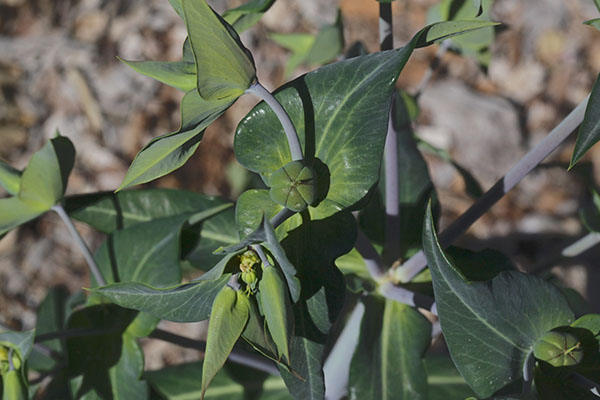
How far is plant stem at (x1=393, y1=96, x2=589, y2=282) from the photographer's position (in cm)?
56

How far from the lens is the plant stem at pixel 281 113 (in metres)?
0.47

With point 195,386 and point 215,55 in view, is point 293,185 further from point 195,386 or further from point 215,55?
point 195,386

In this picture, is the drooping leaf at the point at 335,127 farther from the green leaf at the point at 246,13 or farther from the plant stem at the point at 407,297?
the plant stem at the point at 407,297

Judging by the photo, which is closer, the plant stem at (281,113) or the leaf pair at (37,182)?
the plant stem at (281,113)

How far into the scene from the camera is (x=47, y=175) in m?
0.65

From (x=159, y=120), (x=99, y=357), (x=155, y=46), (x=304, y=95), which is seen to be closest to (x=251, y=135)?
(x=304, y=95)

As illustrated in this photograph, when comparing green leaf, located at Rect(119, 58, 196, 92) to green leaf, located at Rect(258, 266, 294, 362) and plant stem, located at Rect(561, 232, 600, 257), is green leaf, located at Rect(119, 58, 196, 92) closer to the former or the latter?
green leaf, located at Rect(258, 266, 294, 362)

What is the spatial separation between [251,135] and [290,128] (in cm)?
8

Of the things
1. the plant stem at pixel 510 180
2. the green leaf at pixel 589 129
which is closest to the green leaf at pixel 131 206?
the plant stem at pixel 510 180

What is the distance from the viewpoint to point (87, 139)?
1.65 metres

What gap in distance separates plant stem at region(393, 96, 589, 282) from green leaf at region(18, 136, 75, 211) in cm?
40

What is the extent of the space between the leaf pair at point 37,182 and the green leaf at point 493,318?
0.39 meters

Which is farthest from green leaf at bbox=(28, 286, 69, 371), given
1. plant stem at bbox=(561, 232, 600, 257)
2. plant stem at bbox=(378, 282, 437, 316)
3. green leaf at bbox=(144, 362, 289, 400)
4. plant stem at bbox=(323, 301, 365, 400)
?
plant stem at bbox=(561, 232, 600, 257)

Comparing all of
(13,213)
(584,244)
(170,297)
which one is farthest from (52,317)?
(584,244)
